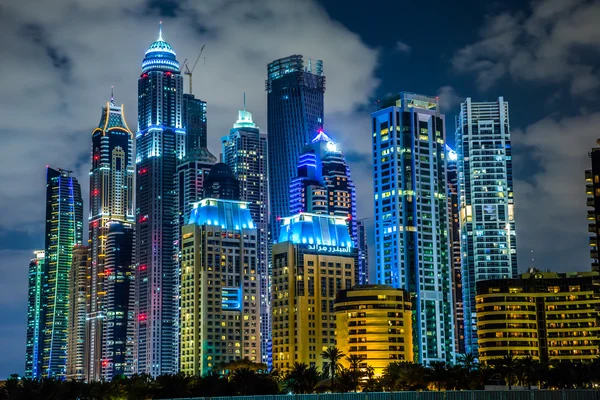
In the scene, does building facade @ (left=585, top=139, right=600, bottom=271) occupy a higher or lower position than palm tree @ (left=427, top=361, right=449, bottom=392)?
higher

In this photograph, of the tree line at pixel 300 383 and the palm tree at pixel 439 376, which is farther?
the palm tree at pixel 439 376

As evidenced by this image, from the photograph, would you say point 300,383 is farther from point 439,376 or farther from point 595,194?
point 595,194

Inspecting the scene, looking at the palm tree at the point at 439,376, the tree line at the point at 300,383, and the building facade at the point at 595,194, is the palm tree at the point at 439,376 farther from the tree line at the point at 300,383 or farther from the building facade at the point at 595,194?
the building facade at the point at 595,194

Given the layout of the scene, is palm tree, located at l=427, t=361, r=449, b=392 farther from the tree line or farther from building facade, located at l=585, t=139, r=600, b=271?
building facade, located at l=585, t=139, r=600, b=271

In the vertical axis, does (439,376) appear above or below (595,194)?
below

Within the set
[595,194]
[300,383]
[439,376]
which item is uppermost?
[595,194]

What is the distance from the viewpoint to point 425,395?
97688 millimetres

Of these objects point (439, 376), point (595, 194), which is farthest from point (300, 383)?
point (595, 194)

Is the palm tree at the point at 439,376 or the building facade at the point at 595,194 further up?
the building facade at the point at 595,194

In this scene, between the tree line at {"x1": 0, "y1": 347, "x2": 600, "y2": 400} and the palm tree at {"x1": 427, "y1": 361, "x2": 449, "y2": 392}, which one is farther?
the palm tree at {"x1": 427, "y1": 361, "x2": 449, "y2": 392}

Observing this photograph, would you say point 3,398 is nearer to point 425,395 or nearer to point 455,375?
point 455,375

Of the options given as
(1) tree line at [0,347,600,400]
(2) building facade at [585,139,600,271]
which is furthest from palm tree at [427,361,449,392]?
(2) building facade at [585,139,600,271]

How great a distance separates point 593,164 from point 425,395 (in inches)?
4084

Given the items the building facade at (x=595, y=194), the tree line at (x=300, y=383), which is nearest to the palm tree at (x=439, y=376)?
the tree line at (x=300, y=383)
